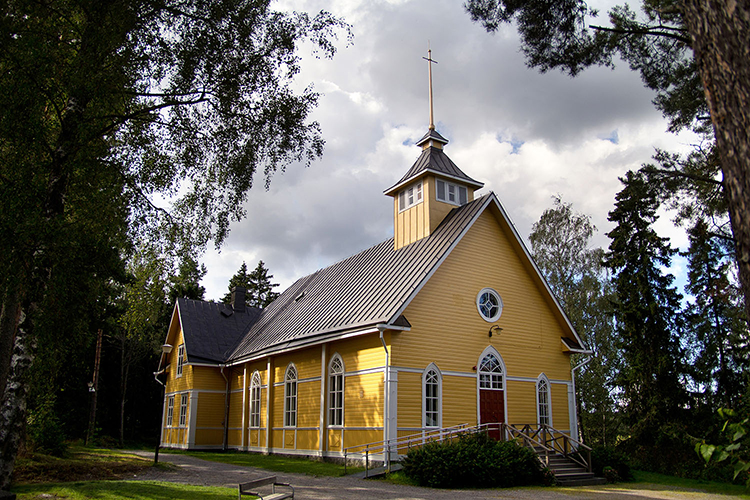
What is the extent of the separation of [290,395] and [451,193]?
9.55 metres

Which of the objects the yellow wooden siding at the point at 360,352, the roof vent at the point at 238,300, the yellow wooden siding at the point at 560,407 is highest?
the roof vent at the point at 238,300

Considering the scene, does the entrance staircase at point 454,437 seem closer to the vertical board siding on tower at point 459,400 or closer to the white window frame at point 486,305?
the vertical board siding on tower at point 459,400

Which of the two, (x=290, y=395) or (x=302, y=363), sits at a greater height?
(x=302, y=363)

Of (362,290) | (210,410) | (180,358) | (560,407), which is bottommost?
(210,410)

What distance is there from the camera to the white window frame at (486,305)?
18.2m

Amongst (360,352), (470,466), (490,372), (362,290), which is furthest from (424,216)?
(470,466)

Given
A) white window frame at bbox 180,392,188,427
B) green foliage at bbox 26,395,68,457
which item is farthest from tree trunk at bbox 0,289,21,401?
white window frame at bbox 180,392,188,427

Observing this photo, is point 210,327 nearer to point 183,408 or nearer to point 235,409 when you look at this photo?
point 183,408

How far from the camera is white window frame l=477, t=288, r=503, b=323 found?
59.9 ft

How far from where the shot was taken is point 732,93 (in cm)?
372

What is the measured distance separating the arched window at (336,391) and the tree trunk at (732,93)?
1503 centimetres

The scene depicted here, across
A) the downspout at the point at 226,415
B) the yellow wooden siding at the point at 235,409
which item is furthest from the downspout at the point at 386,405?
the downspout at the point at 226,415

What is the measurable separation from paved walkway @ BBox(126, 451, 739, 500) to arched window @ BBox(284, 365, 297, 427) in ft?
16.0

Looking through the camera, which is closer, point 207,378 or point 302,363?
point 302,363
